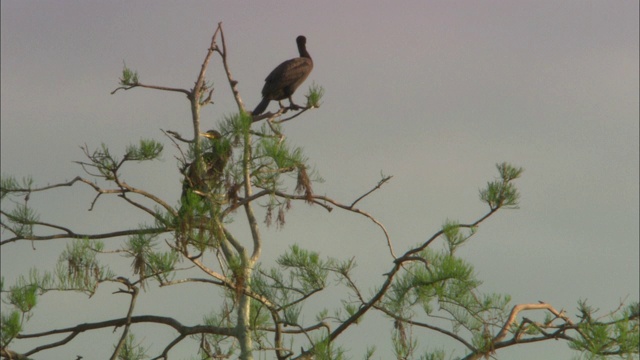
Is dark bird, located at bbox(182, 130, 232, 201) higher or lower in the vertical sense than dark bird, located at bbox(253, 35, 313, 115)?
lower

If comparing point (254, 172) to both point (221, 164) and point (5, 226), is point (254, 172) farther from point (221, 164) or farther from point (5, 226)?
point (5, 226)

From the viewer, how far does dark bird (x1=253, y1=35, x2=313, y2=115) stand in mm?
8297

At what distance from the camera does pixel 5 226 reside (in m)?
6.28

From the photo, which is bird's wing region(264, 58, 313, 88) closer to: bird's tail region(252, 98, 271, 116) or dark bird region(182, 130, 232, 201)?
bird's tail region(252, 98, 271, 116)

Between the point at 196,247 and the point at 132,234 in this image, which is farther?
the point at 132,234

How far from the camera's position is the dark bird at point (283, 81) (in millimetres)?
8297

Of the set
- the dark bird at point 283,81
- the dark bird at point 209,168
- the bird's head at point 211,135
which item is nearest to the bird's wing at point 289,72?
the dark bird at point 283,81

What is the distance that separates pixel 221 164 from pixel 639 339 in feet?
7.43

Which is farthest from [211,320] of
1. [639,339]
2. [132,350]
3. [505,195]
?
[639,339]

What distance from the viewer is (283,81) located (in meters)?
8.36

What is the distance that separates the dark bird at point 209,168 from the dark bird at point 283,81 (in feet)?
5.80

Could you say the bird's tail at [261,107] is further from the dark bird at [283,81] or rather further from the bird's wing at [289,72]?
the bird's wing at [289,72]

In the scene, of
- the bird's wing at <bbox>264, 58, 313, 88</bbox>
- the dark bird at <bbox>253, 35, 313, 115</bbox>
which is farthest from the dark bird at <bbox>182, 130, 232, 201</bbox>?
the bird's wing at <bbox>264, 58, 313, 88</bbox>

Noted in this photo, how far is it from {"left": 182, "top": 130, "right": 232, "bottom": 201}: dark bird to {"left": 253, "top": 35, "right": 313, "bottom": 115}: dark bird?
1.77 m
